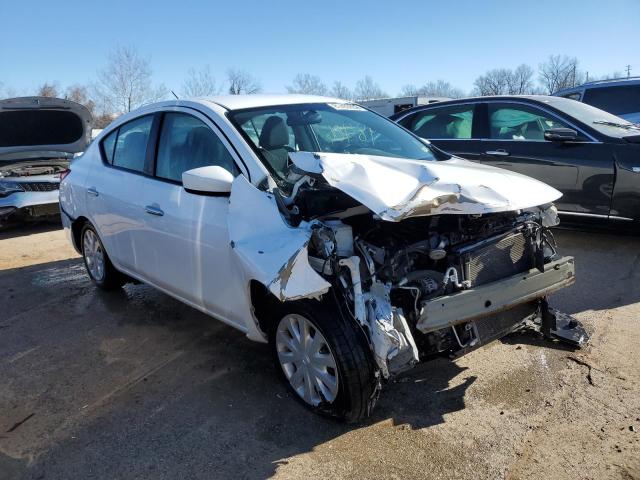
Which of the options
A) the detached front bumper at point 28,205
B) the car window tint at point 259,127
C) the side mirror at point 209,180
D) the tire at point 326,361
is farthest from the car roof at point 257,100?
the detached front bumper at point 28,205

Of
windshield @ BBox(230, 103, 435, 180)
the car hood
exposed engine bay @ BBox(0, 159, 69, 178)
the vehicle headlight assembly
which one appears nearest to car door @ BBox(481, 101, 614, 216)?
windshield @ BBox(230, 103, 435, 180)

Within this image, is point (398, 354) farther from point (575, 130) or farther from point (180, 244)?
point (575, 130)

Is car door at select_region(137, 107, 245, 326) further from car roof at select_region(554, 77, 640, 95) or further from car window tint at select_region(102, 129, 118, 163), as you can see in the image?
car roof at select_region(554, 77, 640, 95)

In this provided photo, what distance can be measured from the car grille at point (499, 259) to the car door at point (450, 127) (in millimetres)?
3670

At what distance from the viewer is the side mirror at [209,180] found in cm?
312

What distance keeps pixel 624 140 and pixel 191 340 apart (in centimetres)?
471

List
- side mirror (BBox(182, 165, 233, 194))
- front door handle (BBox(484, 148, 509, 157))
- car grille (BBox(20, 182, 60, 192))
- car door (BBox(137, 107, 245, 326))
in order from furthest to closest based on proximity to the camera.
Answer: car grille (BBox(20, 182, 60, 192)) → front door handle (BBox(484, 148, 509, 157)) → car door (BBox(137, 107, 245, 326)) → side mirror (BBox(182, 165, 233, 194))

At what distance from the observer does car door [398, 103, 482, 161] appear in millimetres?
6711

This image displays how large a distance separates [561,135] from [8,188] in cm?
735

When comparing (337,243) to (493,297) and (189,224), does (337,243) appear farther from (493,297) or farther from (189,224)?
(189,224)

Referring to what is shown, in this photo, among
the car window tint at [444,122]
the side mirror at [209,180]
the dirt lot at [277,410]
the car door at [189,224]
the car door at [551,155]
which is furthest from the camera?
the car window tint at [444,122]

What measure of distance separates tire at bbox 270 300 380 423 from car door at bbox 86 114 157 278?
158 cm

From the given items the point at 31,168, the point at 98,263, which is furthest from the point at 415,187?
the point at 31,168

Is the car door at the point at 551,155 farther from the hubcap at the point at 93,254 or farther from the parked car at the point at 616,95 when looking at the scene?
the hubcap at the point at 93,254
